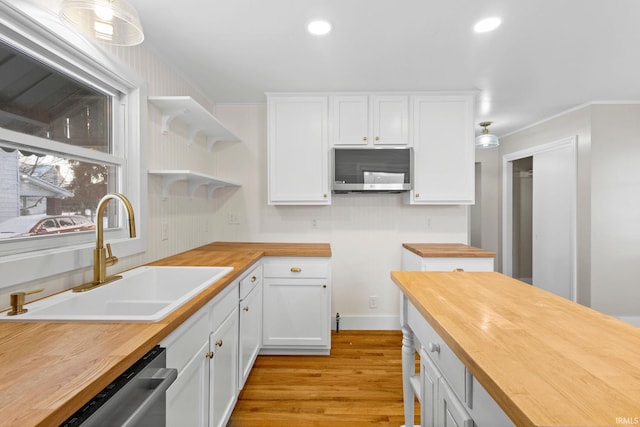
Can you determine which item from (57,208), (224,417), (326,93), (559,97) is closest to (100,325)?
(57,208)

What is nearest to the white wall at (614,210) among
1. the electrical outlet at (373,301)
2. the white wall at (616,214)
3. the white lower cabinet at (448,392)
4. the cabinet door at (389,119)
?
the white wall at (616,214)

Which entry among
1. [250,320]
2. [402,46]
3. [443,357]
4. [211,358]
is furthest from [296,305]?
[402,46]

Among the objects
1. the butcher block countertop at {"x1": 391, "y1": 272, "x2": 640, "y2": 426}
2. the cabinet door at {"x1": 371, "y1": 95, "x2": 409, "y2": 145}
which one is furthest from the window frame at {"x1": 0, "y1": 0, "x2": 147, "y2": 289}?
the cabinet door at {"x1": 371, "y1": 95, "x2": 409, "y2": 145}

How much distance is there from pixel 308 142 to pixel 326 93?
1.60ft

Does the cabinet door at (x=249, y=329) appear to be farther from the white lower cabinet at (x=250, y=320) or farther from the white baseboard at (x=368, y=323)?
the white baseboard at (x=368, y=323)

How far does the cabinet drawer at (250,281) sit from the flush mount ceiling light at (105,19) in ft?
4.43

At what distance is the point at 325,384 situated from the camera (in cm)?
210

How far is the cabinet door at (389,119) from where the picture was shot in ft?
9.10

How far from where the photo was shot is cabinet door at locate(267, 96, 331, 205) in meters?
2.79

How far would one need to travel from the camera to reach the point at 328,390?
203 cm

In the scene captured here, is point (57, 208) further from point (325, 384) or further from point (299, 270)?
point (325, 384)

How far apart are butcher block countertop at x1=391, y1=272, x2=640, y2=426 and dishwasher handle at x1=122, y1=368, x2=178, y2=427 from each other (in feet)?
2.60

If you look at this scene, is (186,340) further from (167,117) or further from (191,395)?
(167,117)

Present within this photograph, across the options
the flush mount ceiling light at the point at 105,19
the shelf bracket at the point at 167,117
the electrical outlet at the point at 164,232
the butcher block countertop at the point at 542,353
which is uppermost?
the flush mount ceiling light at the point at 105,19
